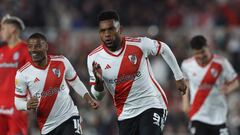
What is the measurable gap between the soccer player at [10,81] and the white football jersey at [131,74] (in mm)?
3002

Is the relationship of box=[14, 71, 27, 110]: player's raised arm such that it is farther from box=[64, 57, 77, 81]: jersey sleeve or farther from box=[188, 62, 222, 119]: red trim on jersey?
box=[188, 62, 222, 119]: red trim on jersey

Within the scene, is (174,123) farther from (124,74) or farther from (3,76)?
(124,74)

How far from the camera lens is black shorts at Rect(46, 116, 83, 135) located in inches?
450

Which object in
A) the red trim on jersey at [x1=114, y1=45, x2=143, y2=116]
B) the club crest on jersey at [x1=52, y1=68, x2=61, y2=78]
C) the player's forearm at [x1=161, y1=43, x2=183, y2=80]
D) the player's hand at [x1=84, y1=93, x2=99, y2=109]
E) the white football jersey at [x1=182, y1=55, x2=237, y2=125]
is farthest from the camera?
the white football jersey at [x1=182, y1=55, x2=237, y2=125]

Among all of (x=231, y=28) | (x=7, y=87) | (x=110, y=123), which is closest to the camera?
(x=7, y=87)

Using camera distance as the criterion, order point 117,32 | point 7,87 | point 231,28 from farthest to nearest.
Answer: point 231,28 < point 7,87 < point 117,32

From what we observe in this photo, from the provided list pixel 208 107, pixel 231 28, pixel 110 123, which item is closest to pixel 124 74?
pixel 208 107

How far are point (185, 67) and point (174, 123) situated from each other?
5387 mm

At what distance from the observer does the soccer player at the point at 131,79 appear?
11.0 meters

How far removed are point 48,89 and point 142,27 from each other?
36.2 ft

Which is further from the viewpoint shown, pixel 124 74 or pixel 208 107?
pixel 208 107

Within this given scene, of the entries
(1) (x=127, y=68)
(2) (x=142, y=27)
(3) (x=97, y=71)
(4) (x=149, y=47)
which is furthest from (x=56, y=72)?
(2) (x=142, y=27)

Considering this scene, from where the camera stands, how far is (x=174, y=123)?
1945 cm

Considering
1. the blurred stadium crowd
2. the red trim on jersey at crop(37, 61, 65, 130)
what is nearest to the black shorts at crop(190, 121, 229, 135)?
the red trim on jersey at crop(37, 61, 65, 130)
